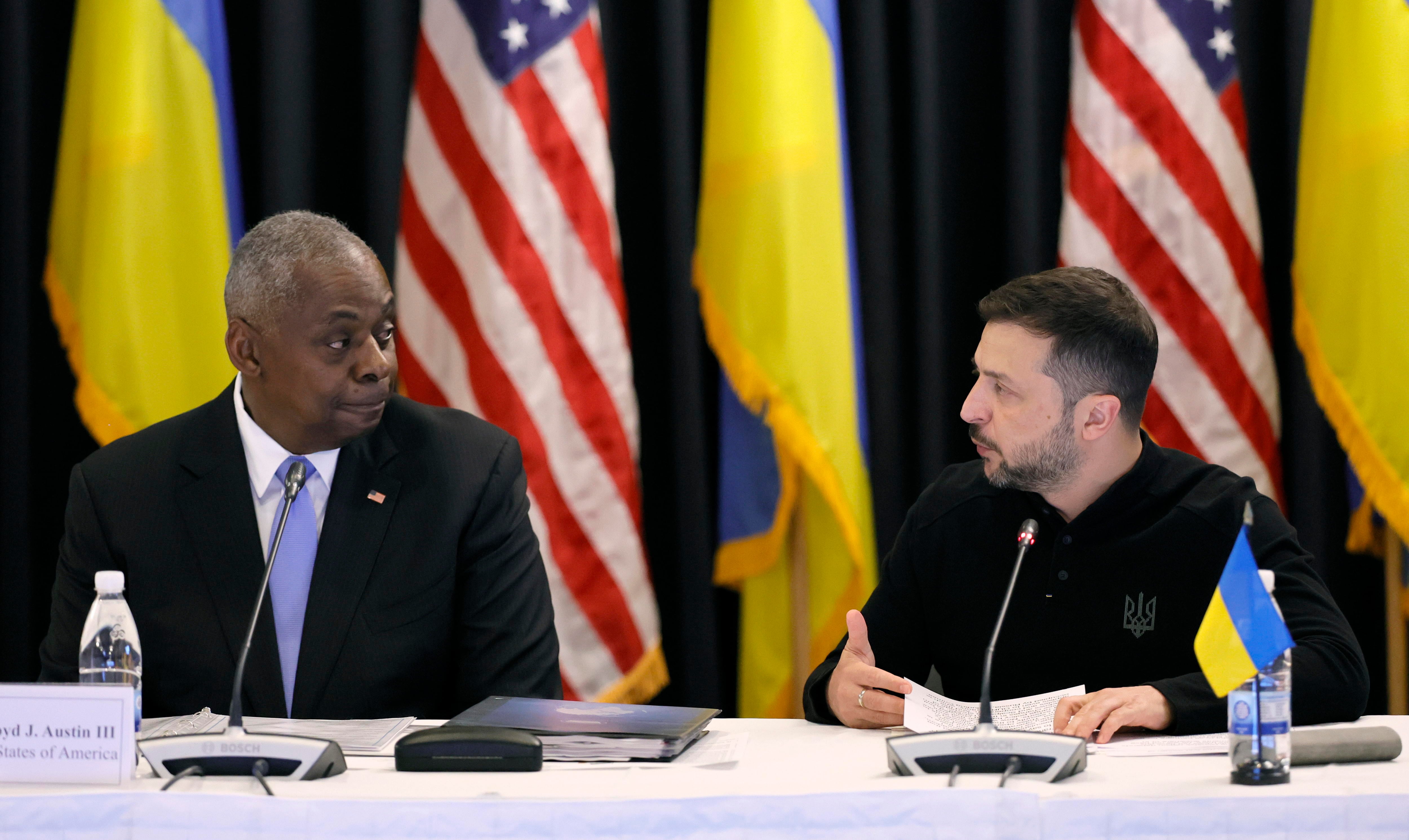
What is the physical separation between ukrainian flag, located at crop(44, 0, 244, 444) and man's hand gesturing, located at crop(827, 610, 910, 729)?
1.90 metres

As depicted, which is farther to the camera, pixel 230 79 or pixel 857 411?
pixel 230 79

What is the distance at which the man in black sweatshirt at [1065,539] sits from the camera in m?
2.07

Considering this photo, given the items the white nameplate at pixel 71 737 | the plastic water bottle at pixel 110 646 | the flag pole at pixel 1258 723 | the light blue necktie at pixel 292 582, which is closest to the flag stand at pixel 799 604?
the light blue necktie at pixel 292 582

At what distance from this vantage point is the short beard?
2158mm

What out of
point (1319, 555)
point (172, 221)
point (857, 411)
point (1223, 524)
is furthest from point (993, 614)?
point (172, 221)

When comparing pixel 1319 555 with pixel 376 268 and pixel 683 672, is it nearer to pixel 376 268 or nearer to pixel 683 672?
pixel 683 672

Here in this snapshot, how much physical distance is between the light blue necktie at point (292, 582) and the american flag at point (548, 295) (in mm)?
928

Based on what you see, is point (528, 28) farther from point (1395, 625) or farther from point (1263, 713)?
point (1395, 625)

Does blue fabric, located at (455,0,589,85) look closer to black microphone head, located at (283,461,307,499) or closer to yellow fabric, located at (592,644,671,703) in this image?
yellow fabric, located at (592,644,671,703)

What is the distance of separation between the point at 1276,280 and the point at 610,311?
1.86 metres

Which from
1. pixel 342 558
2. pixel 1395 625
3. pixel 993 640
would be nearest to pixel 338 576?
pixel 342 558

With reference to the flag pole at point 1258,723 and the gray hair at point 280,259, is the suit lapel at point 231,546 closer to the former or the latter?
the gray hair at point 280,259

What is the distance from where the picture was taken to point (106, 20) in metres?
3.18

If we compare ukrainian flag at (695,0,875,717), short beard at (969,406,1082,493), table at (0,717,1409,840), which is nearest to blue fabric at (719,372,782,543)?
ukrainian flag at (695,0,875,717)
